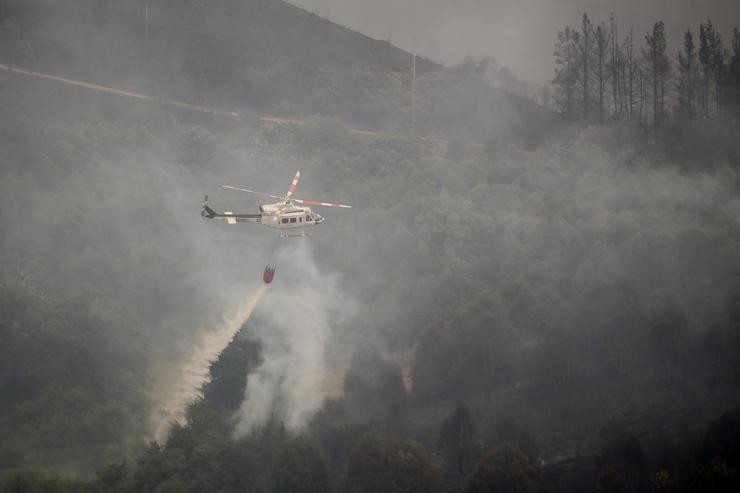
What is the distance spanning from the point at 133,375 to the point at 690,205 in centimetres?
9238

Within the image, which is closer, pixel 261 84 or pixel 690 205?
pixel 690 205

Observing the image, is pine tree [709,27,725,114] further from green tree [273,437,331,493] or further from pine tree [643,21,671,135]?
green tree [273,437,331,493]

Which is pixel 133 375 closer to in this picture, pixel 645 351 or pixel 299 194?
pixel 299 194

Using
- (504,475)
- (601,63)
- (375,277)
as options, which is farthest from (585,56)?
(504,475)

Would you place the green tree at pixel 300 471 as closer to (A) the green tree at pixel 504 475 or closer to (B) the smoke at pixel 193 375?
(A) the green tree at pixel 504 475

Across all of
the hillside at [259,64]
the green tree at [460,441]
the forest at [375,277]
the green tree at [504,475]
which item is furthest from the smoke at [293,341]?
the hillside at [259,64]

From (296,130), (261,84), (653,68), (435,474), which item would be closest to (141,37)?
(261,84)

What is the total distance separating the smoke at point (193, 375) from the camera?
273ft

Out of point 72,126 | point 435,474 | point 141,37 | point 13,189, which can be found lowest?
point 435,474

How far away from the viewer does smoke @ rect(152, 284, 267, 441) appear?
83.1 meters

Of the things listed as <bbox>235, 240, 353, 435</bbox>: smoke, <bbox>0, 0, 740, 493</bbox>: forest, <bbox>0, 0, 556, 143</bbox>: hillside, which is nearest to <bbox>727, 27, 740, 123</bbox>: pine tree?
<bbox>0, 0, 740, 493</bbox>: forest

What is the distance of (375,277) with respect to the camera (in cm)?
11856

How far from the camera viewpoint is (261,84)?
16475cm

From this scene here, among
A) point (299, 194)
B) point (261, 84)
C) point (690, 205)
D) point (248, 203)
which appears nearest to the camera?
point (690, 205)
